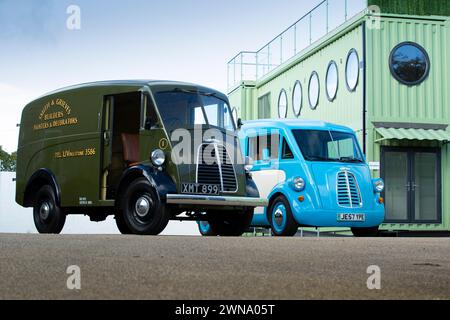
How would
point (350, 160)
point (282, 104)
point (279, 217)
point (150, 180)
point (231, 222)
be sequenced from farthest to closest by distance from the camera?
point (282, 104) → point (350, 160) → point (279, 217) → point (231, 222) → point (150, 180)

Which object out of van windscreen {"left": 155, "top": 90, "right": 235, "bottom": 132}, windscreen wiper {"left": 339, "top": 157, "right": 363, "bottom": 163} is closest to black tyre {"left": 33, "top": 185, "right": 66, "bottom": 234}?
van windscreen {"left": 155, "top": 90, "right": 235, "bottom": 132}

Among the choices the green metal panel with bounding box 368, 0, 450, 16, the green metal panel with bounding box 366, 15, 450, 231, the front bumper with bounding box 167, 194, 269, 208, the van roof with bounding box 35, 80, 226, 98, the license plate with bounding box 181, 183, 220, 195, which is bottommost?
the front bumper with bounding box 167, 194, 269, 208

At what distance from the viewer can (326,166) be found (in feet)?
47.8

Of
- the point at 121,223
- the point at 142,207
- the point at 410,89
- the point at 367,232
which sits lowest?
the point at 367,232

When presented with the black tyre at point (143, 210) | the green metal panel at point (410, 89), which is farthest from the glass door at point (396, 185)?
the black tyre at point (143, 210)

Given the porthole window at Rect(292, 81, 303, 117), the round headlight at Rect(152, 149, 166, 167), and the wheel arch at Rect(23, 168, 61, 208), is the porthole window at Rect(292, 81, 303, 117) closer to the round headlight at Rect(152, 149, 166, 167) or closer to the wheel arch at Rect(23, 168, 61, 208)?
the wheel arch at Rect(23, 168, 61, 208)

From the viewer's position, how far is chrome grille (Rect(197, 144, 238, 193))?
1230cm

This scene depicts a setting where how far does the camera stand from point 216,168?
12516mm

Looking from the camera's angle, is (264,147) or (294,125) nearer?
(294,125)

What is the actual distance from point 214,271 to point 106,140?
23.8ft

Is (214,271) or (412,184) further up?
(412,184)

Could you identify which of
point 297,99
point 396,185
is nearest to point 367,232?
point 396,185

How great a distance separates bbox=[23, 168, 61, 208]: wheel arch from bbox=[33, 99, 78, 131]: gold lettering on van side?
2.71 ft

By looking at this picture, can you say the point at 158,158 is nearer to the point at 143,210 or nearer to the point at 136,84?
the point at 143,210
